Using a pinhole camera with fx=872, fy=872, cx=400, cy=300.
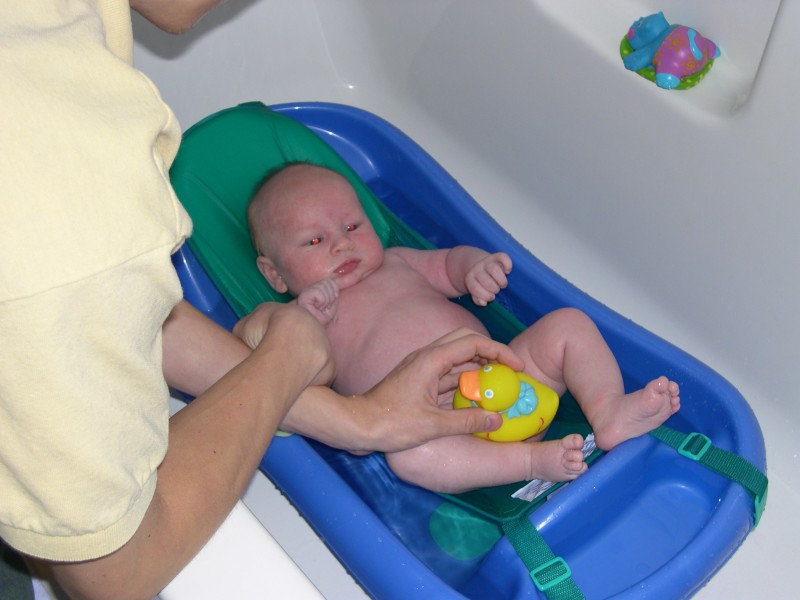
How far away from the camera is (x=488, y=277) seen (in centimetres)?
146

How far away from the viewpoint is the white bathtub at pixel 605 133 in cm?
134

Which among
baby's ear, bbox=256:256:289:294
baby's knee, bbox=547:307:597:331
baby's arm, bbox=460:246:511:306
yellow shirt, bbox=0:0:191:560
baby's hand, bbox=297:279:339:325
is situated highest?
yellow shirt, bbox=0:0:191:560

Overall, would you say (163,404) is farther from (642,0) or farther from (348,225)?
(642,0)

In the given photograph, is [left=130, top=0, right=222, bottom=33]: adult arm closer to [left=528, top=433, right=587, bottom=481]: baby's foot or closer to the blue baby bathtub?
the blue baby bathtub

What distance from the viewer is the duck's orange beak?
124 cm

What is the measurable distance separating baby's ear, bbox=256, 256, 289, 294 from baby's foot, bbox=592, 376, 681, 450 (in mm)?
620

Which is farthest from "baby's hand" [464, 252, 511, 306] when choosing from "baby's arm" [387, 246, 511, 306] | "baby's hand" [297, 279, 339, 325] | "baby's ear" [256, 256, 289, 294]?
"baby's ear" [256, 256, 289, 294]

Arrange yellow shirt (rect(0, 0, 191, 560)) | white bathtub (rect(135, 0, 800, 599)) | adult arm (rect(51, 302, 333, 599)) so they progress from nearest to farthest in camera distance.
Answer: yellow shirt (rect(0, 0, 191, 560)) < adult arm (rect(51, 302, 333, 599)) < white bathtub (rect(135, 0, 800, 599))

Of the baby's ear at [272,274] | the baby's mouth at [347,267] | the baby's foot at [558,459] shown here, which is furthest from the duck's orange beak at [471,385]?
the baby's ear at [272,274]

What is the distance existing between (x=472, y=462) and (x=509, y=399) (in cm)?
11

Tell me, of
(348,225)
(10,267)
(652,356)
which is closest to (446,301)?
(348,225)

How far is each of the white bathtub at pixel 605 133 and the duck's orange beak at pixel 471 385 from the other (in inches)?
15.6

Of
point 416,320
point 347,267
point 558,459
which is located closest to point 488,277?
point 416,320

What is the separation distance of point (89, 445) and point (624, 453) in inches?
33.7
